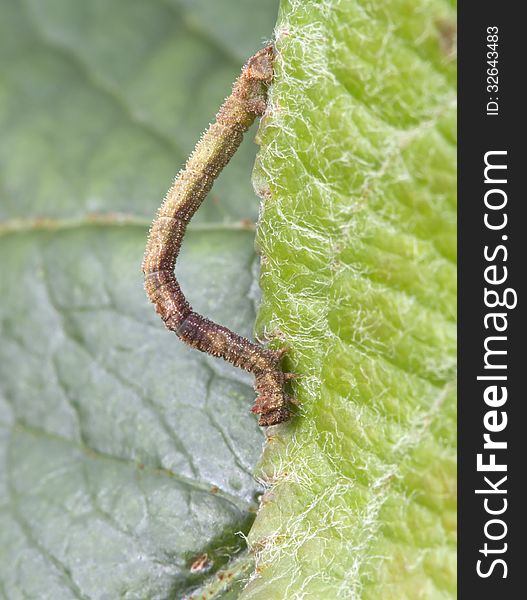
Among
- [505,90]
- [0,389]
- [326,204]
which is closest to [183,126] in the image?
[0,389]

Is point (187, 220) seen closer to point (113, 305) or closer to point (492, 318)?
point (113, 305)

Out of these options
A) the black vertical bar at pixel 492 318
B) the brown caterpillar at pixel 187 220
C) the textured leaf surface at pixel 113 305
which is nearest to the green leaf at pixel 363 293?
the black vertical bar at pixel 492 318

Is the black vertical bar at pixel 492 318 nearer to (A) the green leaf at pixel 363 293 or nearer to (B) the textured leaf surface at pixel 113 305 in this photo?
(A) the green leaf at pixel 363 293

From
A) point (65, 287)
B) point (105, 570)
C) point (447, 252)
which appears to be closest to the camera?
point (447, 252)

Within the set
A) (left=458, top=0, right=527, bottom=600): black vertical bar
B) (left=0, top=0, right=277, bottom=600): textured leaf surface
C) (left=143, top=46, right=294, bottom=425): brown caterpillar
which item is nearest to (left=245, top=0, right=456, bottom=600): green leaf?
(left=458, top=0, right=527, bottom=600): black vertical bar

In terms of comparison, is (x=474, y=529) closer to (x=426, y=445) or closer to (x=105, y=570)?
(x=426, y=445)

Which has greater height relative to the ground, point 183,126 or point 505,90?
point 183,126
